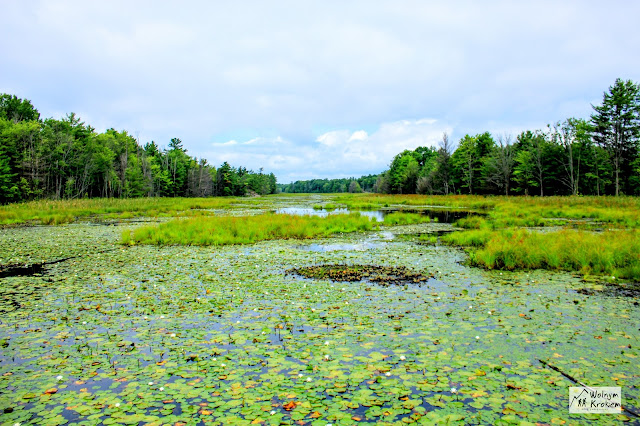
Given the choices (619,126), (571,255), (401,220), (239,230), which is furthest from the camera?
(619,126)

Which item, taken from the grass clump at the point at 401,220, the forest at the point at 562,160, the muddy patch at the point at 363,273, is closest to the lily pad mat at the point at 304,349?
the muddy patch at the point at 363,273

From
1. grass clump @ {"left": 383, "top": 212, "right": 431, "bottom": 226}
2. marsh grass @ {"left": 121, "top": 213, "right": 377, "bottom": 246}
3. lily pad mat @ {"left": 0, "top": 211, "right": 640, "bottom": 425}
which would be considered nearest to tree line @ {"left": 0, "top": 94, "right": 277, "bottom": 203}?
marsh grass @ {"left": 121, "top": 213, "right": 377, "bottom": 246}

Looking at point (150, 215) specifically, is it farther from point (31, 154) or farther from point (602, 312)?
point (602, 312)

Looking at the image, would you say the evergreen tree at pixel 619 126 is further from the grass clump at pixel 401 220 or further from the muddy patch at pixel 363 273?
the muddy patch at pixel 363 273

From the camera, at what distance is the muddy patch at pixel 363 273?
1129cm

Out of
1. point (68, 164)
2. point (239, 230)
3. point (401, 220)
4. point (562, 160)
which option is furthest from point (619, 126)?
point (68, 164)

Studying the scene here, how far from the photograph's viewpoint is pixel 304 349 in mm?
6328

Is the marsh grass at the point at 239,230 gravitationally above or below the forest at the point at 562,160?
below

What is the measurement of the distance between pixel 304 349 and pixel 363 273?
6057 mm

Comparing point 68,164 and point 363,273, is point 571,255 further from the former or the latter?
point 68,164

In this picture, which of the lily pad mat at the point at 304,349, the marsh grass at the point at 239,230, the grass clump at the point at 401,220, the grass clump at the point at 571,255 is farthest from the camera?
the grass clump at the point at 401,220

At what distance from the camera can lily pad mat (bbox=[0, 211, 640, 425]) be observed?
4.62 m

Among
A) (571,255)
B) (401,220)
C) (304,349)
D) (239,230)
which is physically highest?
(239,230)

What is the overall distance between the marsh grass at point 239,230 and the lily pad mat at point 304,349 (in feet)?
25.2
